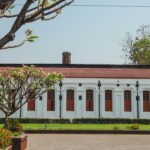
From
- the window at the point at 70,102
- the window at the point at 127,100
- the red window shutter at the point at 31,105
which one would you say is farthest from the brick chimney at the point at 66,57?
the window at the point at 127,100

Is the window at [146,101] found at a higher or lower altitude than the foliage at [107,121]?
higher

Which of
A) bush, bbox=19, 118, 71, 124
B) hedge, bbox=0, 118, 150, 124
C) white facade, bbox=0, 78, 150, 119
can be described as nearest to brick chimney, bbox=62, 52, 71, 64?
white facade, bbox=0, 78, 150, 119

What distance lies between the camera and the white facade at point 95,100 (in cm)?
4462

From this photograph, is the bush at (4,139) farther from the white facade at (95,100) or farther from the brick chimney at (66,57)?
the brick chimney at (66,57)

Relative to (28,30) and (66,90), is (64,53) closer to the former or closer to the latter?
(66,90)

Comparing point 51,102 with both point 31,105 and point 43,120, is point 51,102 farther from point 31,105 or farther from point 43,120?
point 43,120

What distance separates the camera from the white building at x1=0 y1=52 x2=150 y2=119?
147 feet

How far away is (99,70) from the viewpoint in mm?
47438

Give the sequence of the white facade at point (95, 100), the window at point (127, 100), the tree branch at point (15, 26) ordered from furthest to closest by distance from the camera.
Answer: the window at point (127, 100)
the white facade at point (95, 100)
the tree branch at point (15, 26)

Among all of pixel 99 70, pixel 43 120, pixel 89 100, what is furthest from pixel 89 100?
pixel 43 120

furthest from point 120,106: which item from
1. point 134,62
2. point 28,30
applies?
point 28,30

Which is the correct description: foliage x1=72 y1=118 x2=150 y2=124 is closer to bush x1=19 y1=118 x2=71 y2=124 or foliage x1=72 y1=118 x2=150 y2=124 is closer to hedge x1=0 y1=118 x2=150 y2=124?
hedge x1=0 y1=118 x2=150 y2=124

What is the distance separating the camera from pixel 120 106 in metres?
44.9

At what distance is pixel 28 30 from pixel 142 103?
132ft
